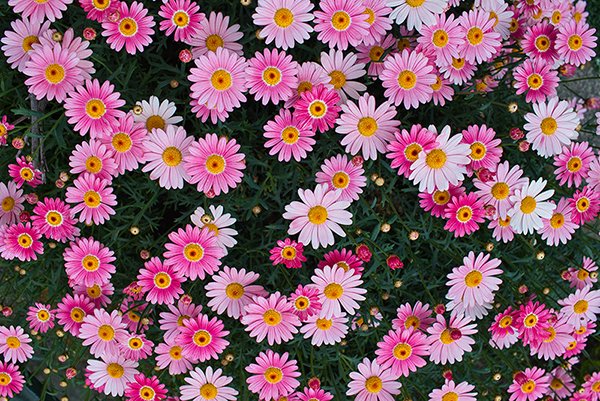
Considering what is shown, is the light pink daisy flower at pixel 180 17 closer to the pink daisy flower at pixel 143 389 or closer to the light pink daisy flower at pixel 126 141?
the light pink daisy flower at pixel 126 141

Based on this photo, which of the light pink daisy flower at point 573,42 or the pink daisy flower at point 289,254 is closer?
the pink daisy flower at point 289,254

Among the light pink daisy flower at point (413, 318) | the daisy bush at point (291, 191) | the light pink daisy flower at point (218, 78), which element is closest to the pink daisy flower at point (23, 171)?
the daisy bush at point (291, 191)

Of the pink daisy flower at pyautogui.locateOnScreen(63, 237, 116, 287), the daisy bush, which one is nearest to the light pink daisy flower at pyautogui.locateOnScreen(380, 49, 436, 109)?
the daisy bush

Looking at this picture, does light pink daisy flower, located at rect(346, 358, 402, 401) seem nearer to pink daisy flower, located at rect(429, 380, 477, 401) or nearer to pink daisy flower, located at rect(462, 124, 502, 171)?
pink daisy flower, located at rect(429, 380, 477, 401)

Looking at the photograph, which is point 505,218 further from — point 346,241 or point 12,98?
point 12,98

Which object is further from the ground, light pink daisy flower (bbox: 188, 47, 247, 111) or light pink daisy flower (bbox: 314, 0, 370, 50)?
light pink daisy flower (bbox: 314, 0, 370, 50)

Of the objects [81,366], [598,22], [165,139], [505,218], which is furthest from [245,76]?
[598,22]
